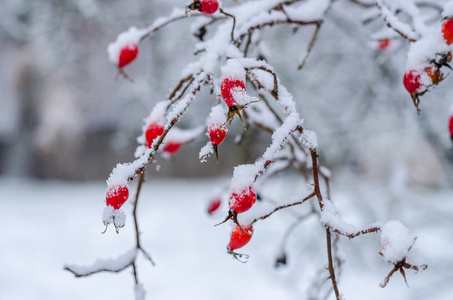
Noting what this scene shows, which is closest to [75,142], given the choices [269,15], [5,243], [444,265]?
[5,243]

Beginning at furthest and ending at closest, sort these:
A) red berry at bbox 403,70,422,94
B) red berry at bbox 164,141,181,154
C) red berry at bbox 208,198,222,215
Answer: red berry at bbox 208,198,222,215
red berry at bbox 164,141,181,154
red berry at bbox 403,70,422,94

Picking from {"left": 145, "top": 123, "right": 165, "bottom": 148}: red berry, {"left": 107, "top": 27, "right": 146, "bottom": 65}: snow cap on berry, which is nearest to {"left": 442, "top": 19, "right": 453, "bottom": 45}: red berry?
{"left": 145, "top": 123, "right": 165, "bottom": 148}: red berry

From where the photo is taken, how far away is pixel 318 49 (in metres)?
3.47

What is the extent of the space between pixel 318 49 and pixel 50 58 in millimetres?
4462

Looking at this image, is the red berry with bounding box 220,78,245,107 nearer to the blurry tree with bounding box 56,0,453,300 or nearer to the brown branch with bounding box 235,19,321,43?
the blurry tree with bounding box 56,0,453,300

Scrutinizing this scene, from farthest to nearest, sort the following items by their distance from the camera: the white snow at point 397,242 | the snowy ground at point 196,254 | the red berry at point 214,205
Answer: the snowy ground at point 196,254, the red berry at point 214,205, the white snow at point 397,242

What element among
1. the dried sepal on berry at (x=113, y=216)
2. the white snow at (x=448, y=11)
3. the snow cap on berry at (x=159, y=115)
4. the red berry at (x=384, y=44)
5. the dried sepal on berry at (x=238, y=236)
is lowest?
the dried sepal on berry at (x=238, y=236)

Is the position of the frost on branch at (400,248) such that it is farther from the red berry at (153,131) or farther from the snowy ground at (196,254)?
the snowy ground at (196,254)

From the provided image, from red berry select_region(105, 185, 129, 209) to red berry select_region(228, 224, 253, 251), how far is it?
0.18 meters

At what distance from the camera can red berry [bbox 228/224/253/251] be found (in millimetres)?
700

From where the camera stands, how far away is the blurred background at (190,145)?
2713 millimetres

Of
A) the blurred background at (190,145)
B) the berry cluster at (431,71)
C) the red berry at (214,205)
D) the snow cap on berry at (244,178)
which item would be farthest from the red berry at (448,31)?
the red berry at (214,205)

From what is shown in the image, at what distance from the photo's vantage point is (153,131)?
29.8 inches

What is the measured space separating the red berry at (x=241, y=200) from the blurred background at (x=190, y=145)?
365 mm
